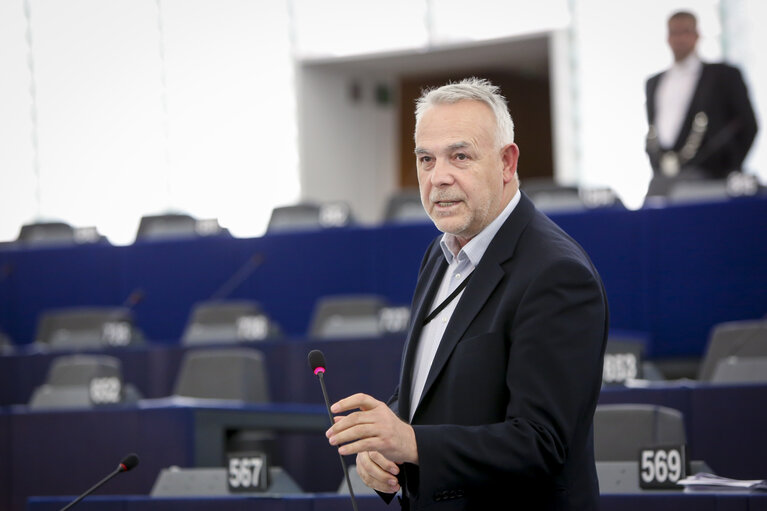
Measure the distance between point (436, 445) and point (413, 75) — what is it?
11.0m

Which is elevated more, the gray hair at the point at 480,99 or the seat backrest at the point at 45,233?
the gray hair at the point at 480,99

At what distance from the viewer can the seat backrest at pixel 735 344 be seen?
178 inches

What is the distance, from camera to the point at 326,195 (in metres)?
11.9

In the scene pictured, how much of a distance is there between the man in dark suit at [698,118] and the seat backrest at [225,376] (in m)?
Result: 2.86

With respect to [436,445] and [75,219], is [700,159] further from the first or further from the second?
[75,219]

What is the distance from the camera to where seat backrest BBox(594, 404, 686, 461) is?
343 cm

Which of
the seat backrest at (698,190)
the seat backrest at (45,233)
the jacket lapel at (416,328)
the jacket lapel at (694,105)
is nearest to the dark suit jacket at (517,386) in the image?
the jacket lapel at (416,328)

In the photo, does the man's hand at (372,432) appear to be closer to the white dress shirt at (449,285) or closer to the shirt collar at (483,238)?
the white dress shirt at (449,285)

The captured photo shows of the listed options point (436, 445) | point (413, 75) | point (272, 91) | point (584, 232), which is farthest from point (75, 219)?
point (436, 445)

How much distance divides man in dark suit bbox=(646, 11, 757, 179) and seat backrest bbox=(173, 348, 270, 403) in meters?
2.86

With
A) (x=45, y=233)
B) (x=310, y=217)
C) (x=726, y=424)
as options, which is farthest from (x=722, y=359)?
(x=45, y=233)

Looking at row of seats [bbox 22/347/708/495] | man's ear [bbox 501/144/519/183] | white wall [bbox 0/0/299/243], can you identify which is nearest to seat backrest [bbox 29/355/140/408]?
row of seats [bbox 22/347/708/495]

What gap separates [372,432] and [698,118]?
5.40 metres

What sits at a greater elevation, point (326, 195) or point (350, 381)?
point (326, 195)
